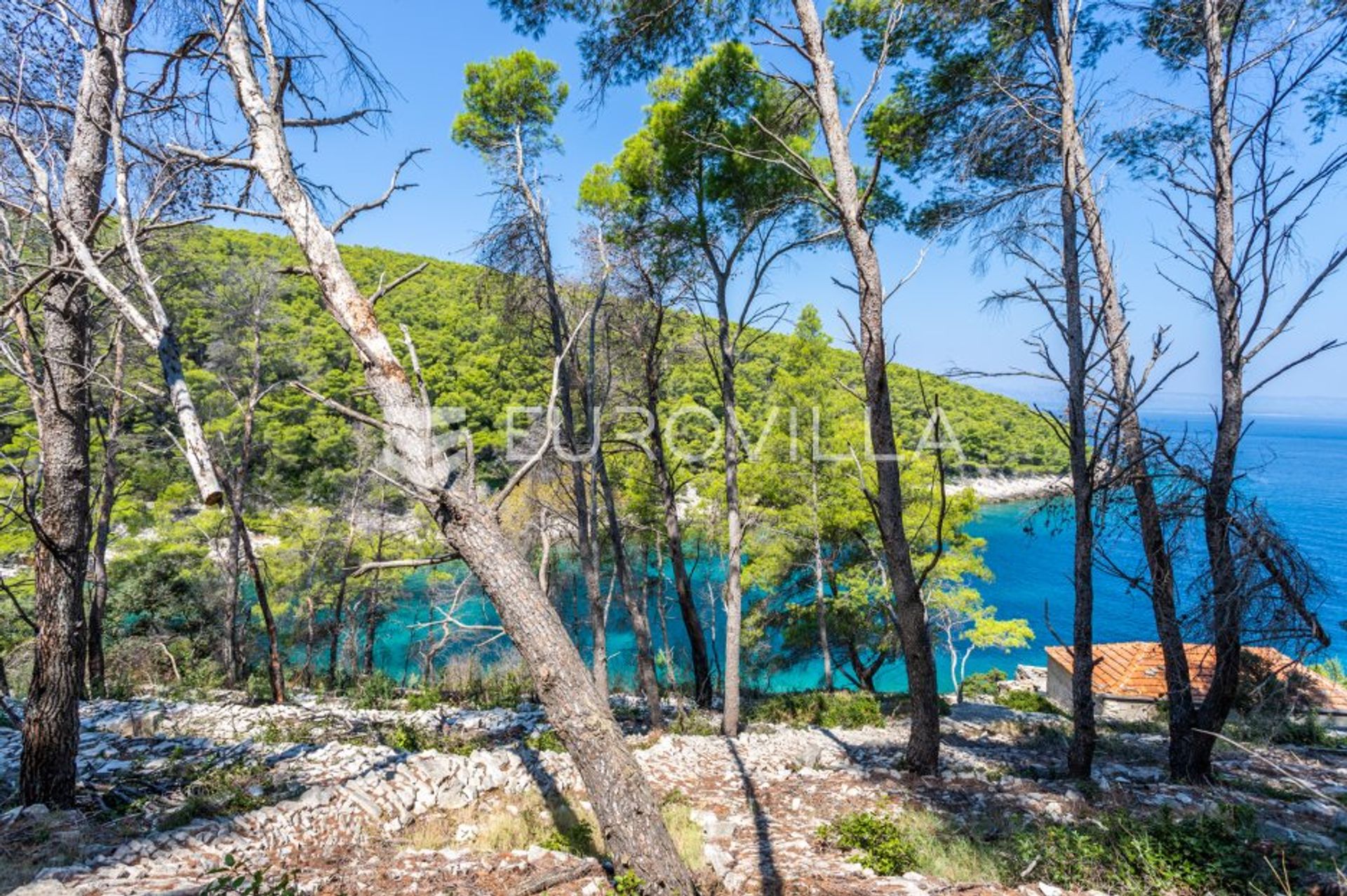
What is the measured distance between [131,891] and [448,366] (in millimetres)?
27508

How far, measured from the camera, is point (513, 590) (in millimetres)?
2969

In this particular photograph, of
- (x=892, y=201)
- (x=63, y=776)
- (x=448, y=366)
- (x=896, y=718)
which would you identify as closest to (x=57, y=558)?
(x=63, y=776)

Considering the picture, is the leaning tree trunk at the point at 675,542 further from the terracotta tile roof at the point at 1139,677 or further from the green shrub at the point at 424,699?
the terracotta tile roof at the point at 1139,677

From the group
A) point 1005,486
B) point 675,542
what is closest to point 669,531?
point 675,542

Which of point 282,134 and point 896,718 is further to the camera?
point 896,718

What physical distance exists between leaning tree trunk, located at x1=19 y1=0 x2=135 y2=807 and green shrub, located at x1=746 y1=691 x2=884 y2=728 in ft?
26.0

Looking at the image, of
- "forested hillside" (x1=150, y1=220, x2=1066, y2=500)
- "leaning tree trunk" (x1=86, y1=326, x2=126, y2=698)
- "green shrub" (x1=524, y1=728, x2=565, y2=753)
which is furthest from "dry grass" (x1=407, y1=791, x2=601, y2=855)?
"leaning tree trunk" (x1=86, y1=326, x2=126, y2=698)

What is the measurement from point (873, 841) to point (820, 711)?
18.9 feet

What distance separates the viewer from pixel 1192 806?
470 centimetres

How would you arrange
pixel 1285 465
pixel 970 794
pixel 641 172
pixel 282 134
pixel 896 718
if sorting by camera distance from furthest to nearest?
pixel 1285 465 < pixel 896 718 < pixel 641 172 < pixel 970 794 < pixel 282 134

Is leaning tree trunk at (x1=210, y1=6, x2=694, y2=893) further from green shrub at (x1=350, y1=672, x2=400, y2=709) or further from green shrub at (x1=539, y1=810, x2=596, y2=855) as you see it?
green shrub at (x1=350, y1=672, x2=400, y2=709)

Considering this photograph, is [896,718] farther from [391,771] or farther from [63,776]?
[63,776]

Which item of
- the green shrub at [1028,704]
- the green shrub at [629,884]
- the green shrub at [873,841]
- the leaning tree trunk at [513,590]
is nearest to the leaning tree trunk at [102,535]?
the leaning tree trunk at [513,590]

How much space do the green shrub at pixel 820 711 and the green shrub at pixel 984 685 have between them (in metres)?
7.87
